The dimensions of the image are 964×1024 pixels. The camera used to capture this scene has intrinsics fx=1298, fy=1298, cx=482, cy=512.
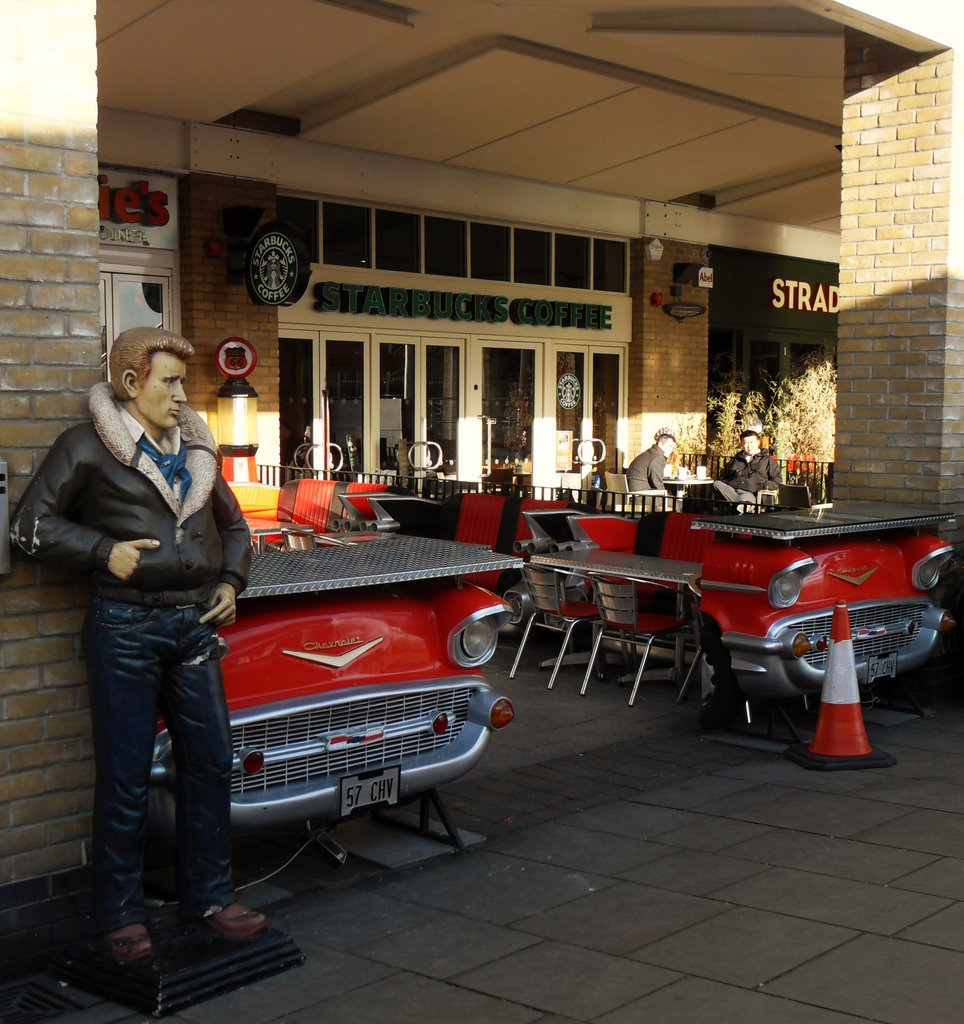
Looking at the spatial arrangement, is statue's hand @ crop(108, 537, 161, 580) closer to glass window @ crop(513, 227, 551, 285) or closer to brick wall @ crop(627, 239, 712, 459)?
glass window @ crop(513, 227, 551, 285)

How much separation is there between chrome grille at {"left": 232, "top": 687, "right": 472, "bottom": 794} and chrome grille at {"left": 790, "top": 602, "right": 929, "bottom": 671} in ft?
8.48

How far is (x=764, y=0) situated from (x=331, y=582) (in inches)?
295

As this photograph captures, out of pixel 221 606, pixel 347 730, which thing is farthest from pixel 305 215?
pixel 221 606

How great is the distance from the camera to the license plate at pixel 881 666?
24.5ft

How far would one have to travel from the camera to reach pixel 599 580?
8.63 metres

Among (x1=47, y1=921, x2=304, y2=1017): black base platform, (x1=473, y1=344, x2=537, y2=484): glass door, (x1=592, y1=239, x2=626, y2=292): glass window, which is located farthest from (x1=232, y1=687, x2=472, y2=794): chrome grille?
(x1=592, y1=239, x2=626, y2=292): glass window

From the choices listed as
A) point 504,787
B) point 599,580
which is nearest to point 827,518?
point 599,580

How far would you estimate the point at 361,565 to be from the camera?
5289 mm

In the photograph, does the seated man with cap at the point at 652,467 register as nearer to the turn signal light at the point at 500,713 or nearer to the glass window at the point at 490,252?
the glass window at the point at 490,252

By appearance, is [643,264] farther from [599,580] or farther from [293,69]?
[599,580]

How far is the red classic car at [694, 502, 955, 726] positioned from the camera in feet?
23.1

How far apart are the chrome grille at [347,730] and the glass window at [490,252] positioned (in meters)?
12.6

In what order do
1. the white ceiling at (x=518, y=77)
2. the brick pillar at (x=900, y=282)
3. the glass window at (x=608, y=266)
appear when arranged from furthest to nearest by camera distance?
the glass window at (x=608, y=266) < the white ceiling at (x=518, y=77) < the brick pillar at (x=900, y=282)

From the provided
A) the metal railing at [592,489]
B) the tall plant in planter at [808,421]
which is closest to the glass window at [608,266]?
the metal railing at [592,489]
